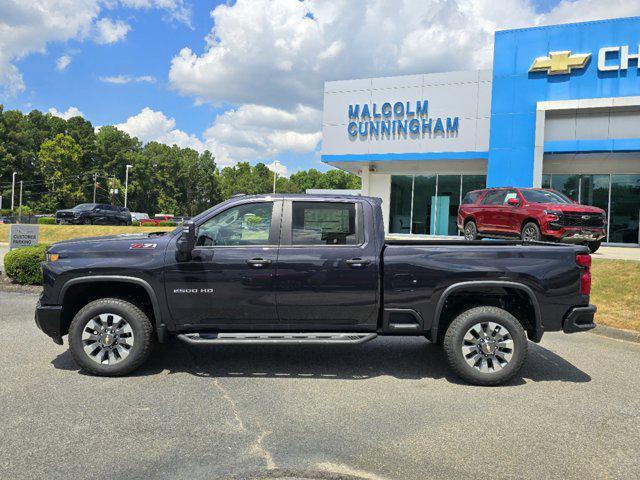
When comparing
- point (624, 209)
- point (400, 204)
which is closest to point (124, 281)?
point (400, 204)

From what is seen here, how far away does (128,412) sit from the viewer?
405 centimetres

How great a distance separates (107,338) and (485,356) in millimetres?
3843

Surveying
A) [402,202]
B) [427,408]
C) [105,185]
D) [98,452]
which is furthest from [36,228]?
[105,185]

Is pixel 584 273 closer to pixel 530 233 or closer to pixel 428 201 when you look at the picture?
pixel 530 233

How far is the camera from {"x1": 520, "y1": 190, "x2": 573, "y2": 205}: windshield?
13.0m

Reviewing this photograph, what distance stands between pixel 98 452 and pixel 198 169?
104056mm

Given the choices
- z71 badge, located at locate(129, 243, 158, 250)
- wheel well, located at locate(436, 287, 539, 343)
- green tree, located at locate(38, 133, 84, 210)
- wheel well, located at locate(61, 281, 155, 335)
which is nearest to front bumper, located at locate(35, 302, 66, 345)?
wheel well, located at locate(61, 281, 155, 335)

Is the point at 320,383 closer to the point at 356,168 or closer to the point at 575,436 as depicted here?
the point at 575,436

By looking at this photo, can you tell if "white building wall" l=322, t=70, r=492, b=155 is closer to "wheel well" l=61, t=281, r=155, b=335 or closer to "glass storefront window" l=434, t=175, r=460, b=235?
"glass storefront window" l=434, t=175, r=460, b=235

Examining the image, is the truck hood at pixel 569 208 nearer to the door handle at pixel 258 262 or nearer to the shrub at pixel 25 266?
the door handle at pixel 258 262

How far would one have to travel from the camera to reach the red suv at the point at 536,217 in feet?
40.6

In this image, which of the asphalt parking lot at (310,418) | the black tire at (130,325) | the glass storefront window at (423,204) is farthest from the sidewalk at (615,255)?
the black tire at (130,325)

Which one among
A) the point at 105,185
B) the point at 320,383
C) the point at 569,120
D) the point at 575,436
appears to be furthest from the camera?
the point at 105,185

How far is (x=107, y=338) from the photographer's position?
4914 mm
